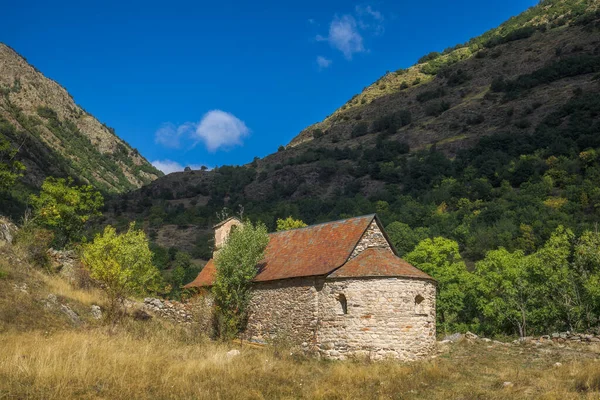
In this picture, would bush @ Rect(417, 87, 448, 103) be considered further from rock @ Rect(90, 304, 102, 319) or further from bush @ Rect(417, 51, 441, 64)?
rock @ Rect(90, 304, 102, 319)

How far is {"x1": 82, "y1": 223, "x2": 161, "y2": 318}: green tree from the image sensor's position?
784 inches

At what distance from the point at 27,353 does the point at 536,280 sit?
31.5 metres

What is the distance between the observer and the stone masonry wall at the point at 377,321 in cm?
1908

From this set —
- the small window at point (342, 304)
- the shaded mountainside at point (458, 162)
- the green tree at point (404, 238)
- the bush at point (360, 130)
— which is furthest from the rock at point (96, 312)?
the bush at point (360, 130)

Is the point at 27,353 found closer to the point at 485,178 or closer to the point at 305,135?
the point at 485,178

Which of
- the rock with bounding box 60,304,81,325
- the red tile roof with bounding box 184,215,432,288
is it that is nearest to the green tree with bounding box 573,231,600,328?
the red tile roof with bounding box 184,215,432,288

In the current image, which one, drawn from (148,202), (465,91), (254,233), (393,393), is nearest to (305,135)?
(465,91)

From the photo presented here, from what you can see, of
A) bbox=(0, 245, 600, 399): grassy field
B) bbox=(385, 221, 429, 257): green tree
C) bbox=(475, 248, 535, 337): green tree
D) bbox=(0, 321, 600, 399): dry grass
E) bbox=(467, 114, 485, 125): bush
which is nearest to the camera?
bbox=(0, 321, 600, 399): dry grass

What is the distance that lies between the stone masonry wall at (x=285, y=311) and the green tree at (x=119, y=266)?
5.66m

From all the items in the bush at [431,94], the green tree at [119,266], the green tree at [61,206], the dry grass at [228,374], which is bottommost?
the dry grass at [228,374]

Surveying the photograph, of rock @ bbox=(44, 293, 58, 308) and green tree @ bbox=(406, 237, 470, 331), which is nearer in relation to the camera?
rock @ bbox=(44, 293, 58, 308)

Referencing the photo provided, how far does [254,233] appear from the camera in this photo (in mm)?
24672

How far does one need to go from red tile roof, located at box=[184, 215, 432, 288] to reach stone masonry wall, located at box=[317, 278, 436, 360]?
704 millimetres

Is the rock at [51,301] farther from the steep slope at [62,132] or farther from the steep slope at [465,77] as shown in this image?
the steep slope at [465,77]
